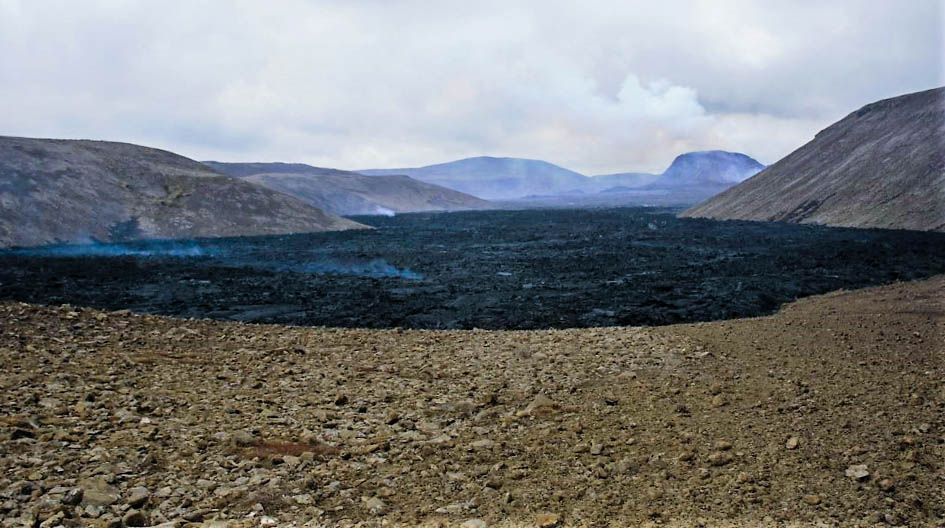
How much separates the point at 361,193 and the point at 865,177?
123244mm

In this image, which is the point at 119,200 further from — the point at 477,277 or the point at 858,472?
the point at 858,472

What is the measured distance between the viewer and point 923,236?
42.9m

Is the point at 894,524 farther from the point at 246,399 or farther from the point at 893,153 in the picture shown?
the point at 893,153

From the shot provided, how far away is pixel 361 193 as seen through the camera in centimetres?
16900

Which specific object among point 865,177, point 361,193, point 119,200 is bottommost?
point 119,200

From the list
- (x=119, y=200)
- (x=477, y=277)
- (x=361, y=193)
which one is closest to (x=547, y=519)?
(x=477, y=277)

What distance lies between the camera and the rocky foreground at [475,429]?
5.90 metres

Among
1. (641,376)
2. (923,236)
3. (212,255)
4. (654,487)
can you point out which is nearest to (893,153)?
(923,236)

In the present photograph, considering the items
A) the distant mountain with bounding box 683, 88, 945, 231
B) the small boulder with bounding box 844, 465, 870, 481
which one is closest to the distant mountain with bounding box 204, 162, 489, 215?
the distant mountain with bounding box 683, 88, 945, 231

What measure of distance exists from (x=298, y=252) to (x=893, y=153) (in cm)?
5548

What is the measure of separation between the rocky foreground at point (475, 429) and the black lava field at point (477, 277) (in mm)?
7681

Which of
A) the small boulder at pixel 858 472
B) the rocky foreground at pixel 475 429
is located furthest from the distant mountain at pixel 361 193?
the small boulder at pixel 858 472

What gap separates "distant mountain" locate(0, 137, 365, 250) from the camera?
5484 cm

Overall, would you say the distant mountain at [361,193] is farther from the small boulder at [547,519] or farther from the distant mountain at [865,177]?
the small boulder at [547,519]
